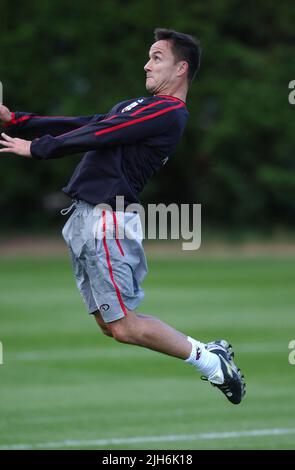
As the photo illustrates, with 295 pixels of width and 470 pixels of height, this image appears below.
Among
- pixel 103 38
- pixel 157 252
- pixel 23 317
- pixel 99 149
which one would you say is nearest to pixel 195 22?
pixel 103 38

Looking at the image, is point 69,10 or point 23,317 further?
point 69,10

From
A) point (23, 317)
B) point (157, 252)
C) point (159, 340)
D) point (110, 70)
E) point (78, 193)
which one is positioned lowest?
point (159, 340)

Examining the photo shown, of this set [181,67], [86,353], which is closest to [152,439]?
[181,67]

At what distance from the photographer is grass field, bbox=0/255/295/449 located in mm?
10992

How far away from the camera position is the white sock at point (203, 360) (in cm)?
753

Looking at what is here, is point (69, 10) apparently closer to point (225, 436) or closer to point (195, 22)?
point (195, 22)

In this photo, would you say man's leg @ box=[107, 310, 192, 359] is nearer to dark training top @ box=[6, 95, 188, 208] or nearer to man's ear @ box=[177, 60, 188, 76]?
dark training top @ box=[6, 95, 188, 208]

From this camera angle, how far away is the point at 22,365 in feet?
51.8

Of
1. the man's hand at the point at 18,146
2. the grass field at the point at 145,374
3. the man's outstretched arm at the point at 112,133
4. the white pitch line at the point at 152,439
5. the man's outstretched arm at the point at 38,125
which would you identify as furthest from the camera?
the grass field at the point at 145,374

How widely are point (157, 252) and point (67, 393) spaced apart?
67.1 ft

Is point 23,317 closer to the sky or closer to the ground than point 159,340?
closer to the sky

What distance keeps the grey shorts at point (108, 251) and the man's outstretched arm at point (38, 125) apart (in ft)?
2.00
